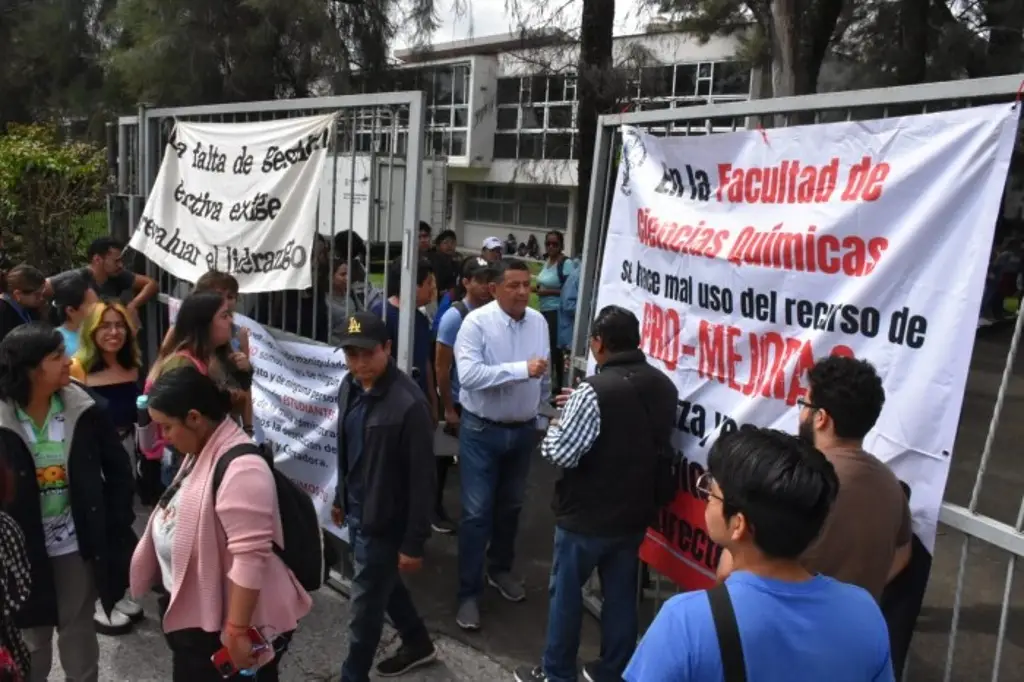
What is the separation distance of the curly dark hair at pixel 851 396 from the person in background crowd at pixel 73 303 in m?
3.75

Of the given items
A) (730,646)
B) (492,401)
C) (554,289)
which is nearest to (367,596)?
(492,401)

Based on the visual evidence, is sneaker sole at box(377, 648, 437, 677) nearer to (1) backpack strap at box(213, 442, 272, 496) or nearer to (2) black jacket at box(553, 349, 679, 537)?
(2) black jacket at box(553, 349, 679, 537)

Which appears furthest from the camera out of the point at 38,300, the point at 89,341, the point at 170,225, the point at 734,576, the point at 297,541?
the point at 170,225

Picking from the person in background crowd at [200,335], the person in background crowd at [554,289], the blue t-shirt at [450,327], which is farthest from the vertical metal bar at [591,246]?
the person in background crowd at [554,289]

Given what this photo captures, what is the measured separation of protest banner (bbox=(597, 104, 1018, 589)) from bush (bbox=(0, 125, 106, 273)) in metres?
7.30

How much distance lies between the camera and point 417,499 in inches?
133

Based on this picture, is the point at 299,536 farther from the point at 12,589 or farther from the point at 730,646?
the point at 730,646

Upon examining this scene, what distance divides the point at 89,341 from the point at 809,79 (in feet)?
28.2

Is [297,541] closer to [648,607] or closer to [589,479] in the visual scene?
[589,479]

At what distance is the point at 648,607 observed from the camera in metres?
4.71

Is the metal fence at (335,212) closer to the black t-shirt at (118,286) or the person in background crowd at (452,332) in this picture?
the black t-shirt at (118,286)

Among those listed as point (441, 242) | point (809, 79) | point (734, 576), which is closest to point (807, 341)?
point (734, 576)

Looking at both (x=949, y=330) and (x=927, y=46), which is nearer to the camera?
(x=949, y=330)

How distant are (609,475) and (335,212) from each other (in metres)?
2.33
